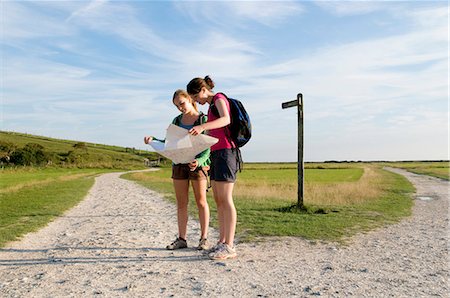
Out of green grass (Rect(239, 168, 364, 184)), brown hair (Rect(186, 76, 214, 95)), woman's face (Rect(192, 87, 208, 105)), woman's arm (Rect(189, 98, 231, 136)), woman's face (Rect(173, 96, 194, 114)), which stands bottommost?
green grass (Rect(239, 168, 364, 184))

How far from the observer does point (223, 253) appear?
5.11m

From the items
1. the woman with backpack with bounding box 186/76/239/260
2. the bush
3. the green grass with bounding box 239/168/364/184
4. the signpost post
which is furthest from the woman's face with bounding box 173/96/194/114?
the bush

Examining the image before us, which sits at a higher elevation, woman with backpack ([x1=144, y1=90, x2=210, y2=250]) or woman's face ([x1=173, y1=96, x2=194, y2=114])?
woman's face ([x1=173, y1=96, x2=194, y2=114])

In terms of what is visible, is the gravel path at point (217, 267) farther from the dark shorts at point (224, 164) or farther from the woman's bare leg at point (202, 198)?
the dark shorts at point (224, 164)

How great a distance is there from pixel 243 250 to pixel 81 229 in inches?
147

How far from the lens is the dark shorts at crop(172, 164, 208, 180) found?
219 inches

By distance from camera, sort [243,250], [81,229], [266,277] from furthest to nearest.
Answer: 1. [81,229]
2. [243,250]
3. [266,277]

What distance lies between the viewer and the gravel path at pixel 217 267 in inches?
158

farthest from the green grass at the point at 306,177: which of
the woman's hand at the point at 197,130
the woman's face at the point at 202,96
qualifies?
the woman's hand at the point at 197,130

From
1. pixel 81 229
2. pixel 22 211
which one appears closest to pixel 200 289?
pixel 81 229

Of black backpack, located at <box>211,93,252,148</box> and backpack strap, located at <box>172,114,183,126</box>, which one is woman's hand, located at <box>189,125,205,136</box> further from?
backpack strap, located at <box>172,114,183,126</box>

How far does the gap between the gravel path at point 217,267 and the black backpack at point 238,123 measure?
152 cm

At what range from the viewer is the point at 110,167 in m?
68.1

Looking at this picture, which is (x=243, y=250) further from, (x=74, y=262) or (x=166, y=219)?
(x=166, y=219)
